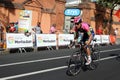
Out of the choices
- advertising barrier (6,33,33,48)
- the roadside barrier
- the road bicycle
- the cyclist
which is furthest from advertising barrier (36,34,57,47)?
the cyclist

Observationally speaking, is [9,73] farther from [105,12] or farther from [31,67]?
[105,12]

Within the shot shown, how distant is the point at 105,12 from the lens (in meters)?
52.5

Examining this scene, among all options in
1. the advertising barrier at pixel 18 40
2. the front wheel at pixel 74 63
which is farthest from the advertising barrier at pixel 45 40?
the front wheel at pixel 74 63

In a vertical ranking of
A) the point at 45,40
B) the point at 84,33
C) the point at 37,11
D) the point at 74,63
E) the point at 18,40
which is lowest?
the point at 74,63

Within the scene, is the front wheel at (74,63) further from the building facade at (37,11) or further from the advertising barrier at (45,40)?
the building facade at (37,11)

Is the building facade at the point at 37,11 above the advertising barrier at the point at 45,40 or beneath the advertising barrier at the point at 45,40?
above

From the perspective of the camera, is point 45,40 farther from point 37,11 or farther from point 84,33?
point 84,33

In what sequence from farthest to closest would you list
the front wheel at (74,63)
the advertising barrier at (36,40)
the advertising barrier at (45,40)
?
1. the advertising barrier at (45,40)
2. the advertising barrier at (36,40)
3. the front wheel at (74,63)

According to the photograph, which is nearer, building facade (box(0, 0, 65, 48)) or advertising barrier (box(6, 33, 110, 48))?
advertising barrier (box(6, 33, 110, 48))

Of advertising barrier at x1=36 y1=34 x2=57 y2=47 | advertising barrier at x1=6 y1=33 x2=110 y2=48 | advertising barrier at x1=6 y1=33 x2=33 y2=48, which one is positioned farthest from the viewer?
advertising barrier at x1=36 y1=34 x2=57 y2=47

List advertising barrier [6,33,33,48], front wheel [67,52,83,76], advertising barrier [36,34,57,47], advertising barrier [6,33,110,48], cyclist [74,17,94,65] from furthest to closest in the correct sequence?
advertising barrier [36,34,57,47] → advertising barrier [6,33,110,48] → advertising barrier [6,33,33,48] → cyclist [74,17,94,65] → front wheel [67,52,83,76]

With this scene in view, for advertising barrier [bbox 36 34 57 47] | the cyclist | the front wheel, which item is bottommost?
the front wheel

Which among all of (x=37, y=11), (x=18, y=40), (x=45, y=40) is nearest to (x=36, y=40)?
(x=45, y=40)

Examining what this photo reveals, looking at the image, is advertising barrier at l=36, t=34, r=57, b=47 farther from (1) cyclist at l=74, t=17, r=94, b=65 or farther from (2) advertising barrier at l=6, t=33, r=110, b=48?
(1) cyclist at l=74, t=17, r=94, b=65
